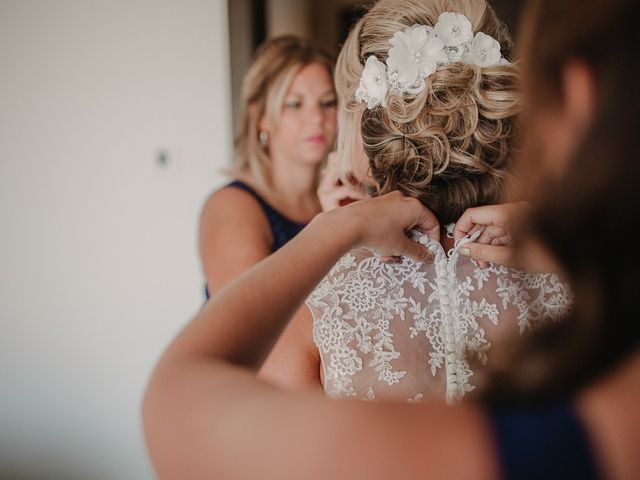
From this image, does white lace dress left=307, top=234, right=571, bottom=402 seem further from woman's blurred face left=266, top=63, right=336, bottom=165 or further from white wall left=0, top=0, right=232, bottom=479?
white wall left=0, top=0, right=232, bottom=479

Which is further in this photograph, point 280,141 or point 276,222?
point 280,141

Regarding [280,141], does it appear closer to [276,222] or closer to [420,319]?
[276,222]

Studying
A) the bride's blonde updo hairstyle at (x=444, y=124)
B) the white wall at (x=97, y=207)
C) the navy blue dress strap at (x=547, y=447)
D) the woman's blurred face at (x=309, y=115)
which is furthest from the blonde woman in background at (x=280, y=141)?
the navy blue dress strap at (x=547, y=447)

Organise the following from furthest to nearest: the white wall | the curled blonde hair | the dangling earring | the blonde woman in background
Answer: the white wall → the dangling earring → the curled blonde hair → the blonde woman in background

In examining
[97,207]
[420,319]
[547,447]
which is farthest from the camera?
[97,207]

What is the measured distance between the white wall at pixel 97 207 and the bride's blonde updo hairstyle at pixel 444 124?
5.35 ft

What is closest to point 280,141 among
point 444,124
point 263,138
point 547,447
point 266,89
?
point 263,138

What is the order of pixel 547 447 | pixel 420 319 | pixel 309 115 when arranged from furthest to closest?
1. pixel 309 115
2. pixel 420 319
3. pixel 547 447

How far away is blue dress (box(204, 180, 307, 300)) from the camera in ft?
6.74

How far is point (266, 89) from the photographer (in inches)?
87.5

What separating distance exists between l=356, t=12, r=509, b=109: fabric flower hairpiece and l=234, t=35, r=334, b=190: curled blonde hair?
3.60 feet

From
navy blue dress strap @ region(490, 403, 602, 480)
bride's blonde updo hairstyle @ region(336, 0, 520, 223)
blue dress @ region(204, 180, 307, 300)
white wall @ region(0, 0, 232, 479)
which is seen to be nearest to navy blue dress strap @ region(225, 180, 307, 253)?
blue dress @ region(204, 180, 307, 300)

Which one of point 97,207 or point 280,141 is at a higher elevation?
point 280,141

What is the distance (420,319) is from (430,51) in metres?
0.43
